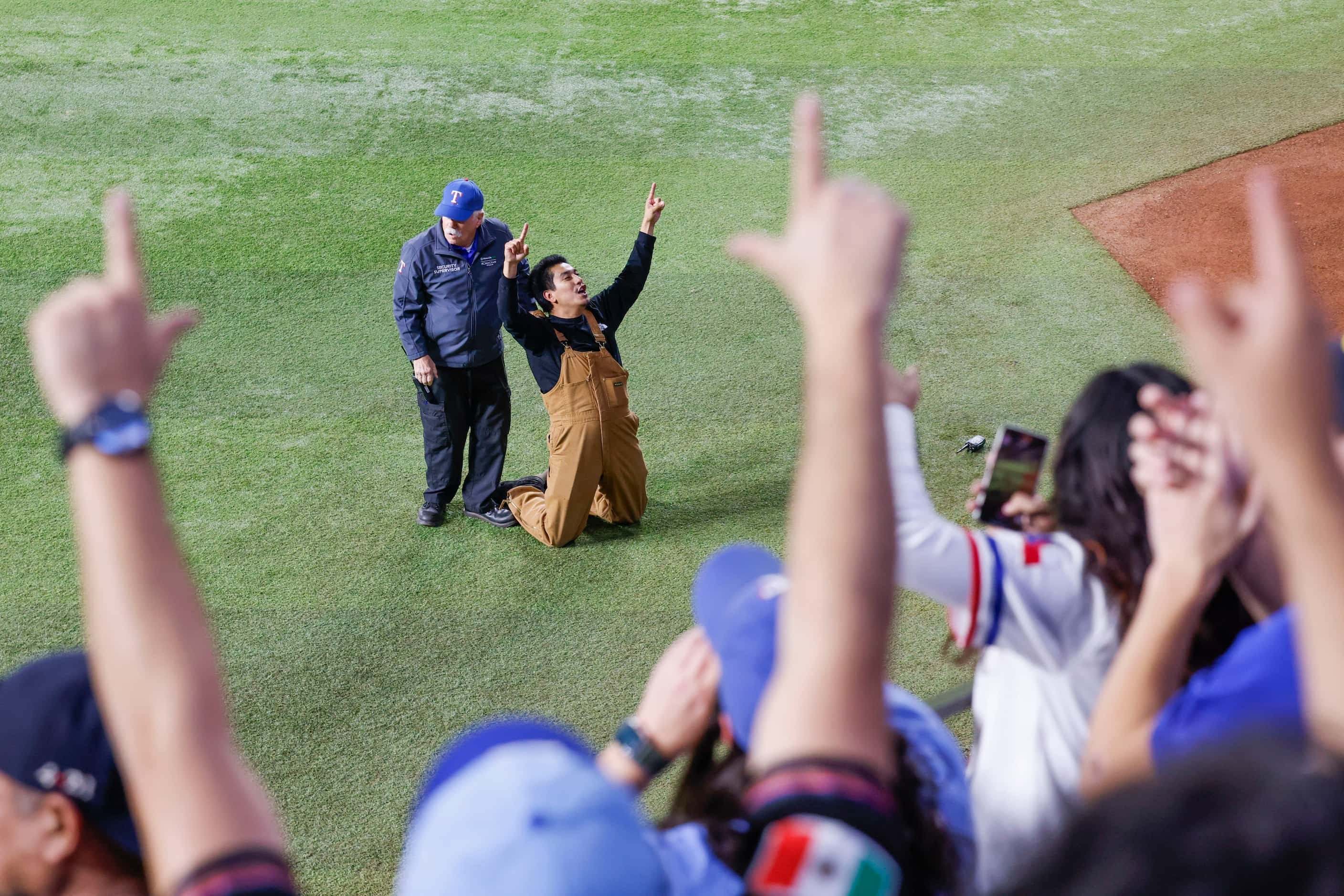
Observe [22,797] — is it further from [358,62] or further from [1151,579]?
[358,62]

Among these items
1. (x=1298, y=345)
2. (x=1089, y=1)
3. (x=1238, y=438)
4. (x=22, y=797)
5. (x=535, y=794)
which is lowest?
(x=22, y=797)

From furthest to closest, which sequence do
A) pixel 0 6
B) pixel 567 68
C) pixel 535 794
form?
pixel 0 6 → pixel 567 68 → pixel 535 794

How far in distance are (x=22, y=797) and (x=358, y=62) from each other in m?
10.0

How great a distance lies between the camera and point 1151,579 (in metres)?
1.42

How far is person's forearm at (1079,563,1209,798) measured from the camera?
139cm

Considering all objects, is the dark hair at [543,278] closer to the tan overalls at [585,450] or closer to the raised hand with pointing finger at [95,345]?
the tan overalls at [585,450]

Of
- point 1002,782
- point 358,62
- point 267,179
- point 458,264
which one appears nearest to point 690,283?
point 458,264

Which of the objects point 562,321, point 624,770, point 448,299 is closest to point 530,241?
point 448,299

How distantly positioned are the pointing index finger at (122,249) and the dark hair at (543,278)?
13.3 feet

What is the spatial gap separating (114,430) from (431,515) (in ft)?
14.6

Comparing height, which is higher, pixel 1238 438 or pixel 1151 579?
→ pixel 1238 438

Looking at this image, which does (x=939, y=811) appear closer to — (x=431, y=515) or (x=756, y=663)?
(x=756, y=663)

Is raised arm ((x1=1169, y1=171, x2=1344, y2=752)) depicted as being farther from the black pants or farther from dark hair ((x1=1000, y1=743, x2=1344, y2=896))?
the black pants

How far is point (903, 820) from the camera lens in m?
1.26
